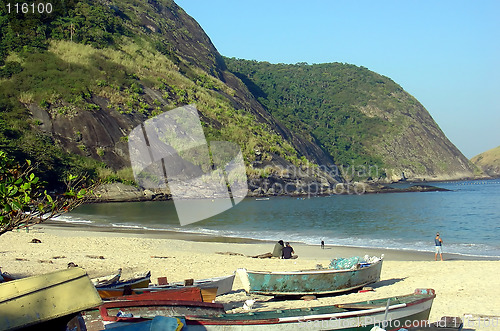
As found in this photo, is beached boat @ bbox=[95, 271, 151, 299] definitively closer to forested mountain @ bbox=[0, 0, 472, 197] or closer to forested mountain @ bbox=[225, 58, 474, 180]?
forested mountain @ bbox=[0, 0, 472, 197]

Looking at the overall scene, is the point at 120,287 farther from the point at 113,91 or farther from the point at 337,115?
the point at 337,115

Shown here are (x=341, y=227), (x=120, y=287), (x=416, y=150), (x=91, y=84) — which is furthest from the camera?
(x=416, y=150)

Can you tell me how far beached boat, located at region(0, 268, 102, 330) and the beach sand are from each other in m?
6.89

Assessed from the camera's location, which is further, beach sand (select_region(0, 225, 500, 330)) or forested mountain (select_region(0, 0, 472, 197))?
forested mountain (select_region(0, 0, 472, 197))

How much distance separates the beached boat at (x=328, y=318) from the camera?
27.5 feet

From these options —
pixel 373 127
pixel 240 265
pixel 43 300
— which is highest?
pixel 373 127

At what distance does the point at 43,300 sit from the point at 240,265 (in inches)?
567

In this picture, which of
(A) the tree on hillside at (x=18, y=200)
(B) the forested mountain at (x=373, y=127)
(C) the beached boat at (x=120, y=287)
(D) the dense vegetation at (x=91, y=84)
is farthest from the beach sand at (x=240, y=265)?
(B) the forested mountain at (x=373, y=127)

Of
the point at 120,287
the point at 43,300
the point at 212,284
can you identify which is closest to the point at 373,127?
the point at 212,284

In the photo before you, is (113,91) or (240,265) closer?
(240,265)

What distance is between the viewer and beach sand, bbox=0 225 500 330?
44.7 ft

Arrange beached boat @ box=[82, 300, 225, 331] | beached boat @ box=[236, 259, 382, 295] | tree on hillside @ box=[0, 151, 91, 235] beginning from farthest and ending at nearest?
beached boat @ box=[236, 259, 382, 295] < beached boat @ box=[82, 300, 225, 331] < tree on hillside @ box=[0, 151, 91, 235]

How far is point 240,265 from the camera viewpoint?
789 inches

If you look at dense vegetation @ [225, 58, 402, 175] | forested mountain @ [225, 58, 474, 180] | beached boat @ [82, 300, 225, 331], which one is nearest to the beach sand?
beached boat @ [82, 300, 225, 331]
